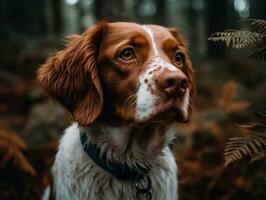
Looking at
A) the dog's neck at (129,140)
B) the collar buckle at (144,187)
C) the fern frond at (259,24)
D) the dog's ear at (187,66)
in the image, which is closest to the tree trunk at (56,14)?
the dog's ear at (187,66)

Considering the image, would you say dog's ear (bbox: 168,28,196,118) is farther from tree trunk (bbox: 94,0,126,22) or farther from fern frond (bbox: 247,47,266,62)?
tree trunk (bbox: 94,0,126,22)

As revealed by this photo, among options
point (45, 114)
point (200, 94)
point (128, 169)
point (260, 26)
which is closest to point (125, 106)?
point (128, 169)

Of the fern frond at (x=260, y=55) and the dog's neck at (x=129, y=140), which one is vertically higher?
the fern frond at (x=260, y=55)

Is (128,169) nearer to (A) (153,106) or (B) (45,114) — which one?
(A) (153,106)

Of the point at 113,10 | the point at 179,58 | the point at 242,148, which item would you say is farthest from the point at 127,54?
the point at 113,10

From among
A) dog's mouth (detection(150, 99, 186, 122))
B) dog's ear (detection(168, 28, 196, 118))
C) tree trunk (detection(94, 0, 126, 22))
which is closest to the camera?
dog's mouth (detection(150, 99, 186, 122))

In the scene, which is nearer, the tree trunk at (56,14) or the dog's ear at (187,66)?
the dog's ear at (187,66)

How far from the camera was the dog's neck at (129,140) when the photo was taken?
13.0 feet

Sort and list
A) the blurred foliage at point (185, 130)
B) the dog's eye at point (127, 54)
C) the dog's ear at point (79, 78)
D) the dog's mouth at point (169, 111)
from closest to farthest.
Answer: the dog's mouth at point (169, 111) → the dog's eye at point (127, 54) → the dog's ear at point (79, 78) → the blurred foliage at point (185, 130)

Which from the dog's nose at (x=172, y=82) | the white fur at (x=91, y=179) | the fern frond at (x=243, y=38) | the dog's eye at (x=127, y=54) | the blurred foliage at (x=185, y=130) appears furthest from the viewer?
the blurred foliage at (x=185, y=130)

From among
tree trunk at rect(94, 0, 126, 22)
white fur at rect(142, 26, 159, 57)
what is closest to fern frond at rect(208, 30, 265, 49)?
white fur at rect(142, 26, 159, 57)

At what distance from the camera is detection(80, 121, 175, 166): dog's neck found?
3.96 meters

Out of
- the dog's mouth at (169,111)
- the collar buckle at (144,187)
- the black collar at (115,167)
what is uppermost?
the dog's mouth at (169,111)

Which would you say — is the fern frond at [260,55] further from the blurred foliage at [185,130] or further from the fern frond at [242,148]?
the fern frond at [242,148]
